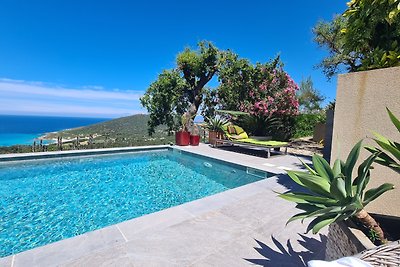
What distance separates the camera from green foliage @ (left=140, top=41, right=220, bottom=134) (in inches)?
512

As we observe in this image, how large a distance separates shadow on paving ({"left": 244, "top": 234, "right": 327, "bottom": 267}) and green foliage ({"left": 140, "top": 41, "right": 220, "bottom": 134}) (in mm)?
10967

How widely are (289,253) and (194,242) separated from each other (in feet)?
3.80

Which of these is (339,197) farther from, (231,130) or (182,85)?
(182,85)

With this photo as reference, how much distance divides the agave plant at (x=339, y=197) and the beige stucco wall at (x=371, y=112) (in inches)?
30.9

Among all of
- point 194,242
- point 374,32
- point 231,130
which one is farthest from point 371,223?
point 231,130

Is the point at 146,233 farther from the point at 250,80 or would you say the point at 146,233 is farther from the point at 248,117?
the point at 250,80

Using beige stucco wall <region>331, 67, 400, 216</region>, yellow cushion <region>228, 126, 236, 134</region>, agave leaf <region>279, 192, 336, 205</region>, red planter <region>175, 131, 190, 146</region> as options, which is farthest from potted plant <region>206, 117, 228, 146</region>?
agave leaf <region>279, 192, 336, 205</region>

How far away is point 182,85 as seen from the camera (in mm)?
13398

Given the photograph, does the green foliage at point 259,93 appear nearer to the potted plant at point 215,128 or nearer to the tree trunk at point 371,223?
the potted plant at point 215,128

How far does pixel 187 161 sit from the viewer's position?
9438 millimetres

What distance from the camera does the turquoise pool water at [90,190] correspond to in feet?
12.9

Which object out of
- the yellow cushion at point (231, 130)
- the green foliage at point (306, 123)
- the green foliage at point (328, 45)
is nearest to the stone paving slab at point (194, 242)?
the yellow cushion at point (231, 130)

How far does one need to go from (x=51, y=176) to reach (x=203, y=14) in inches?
596

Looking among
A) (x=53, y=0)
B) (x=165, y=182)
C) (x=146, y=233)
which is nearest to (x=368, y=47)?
(x=146, y=233)
